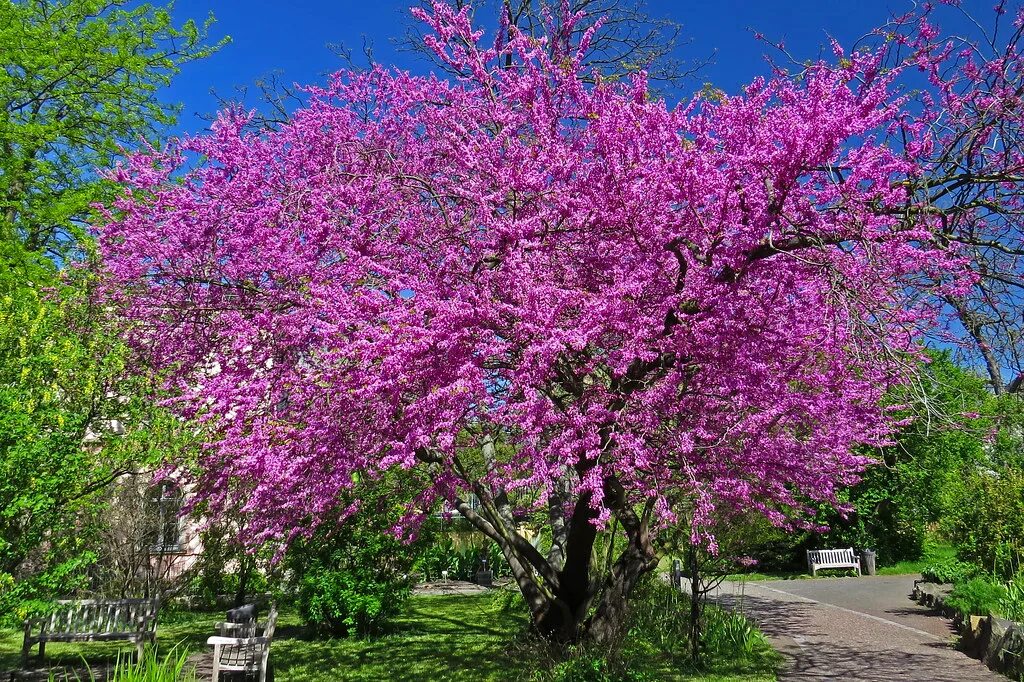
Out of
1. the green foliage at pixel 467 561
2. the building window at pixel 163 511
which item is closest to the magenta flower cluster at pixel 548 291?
the building window at pixel 163 511

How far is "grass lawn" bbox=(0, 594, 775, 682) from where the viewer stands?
8.40 meters

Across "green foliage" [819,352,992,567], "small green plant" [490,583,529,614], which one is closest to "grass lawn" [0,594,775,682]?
"small green plant" [490,583,529,614]

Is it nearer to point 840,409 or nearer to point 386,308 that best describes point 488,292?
point 386,308

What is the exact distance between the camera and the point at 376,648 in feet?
34.0

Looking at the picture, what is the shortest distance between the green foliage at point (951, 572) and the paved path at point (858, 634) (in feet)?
2.48

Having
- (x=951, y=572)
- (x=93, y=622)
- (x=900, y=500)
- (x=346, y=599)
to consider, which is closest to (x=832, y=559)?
A: (x=900, y=500)

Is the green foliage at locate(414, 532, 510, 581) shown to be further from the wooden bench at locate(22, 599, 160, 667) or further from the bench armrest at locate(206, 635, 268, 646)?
the bench armrest at locate(206, 635, 268, 646)

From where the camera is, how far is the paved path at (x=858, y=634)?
8070 millimetres

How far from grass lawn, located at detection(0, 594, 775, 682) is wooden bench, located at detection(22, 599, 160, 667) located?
2.17 ft

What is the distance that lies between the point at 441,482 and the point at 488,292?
2028 mm

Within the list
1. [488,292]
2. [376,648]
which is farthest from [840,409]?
[376,648]

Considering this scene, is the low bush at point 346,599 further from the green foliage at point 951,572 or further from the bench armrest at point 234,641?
the green foliage at point 951,572

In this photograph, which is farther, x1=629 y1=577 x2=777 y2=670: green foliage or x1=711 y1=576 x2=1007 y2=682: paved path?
x1=629 y1=577 x2=777 y2=670: green foliage

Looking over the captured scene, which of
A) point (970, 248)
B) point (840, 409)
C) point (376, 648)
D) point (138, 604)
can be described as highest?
point (970, 248)
